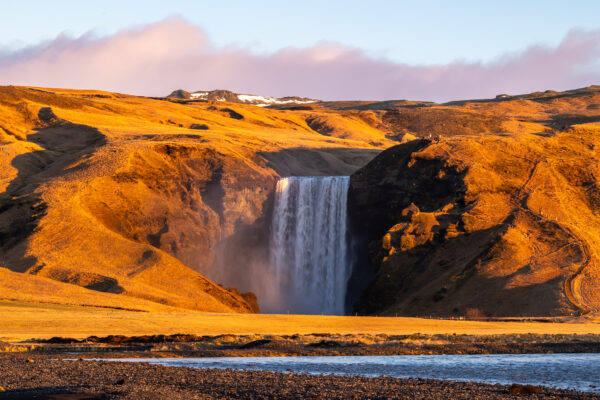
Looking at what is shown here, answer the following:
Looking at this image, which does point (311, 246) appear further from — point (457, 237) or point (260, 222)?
point (457, 237)

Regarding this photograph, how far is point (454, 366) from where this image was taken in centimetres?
3688

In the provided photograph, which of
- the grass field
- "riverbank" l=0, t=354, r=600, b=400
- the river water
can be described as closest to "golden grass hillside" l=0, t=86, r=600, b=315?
the grass field

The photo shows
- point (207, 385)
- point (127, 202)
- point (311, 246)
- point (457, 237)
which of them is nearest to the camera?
point (207, 385)

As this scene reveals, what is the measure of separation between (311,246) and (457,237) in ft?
55.6

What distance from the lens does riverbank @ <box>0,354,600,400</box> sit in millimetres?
25500

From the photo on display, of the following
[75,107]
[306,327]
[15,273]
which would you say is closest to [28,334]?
[306,327]

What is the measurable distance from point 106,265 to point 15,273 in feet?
33.3

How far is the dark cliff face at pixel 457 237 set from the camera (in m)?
70.6

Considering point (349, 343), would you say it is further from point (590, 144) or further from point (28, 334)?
point (590, 144)

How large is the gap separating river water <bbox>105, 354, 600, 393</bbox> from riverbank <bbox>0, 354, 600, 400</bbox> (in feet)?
8.55

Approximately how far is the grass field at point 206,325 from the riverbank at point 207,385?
16309 mm

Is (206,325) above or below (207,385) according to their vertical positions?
below

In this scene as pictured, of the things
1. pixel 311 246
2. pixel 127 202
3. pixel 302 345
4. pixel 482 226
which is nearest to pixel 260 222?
pixel 311 246

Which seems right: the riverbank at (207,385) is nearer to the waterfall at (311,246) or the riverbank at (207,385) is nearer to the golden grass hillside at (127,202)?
the golden grass hillside at (127,202)
